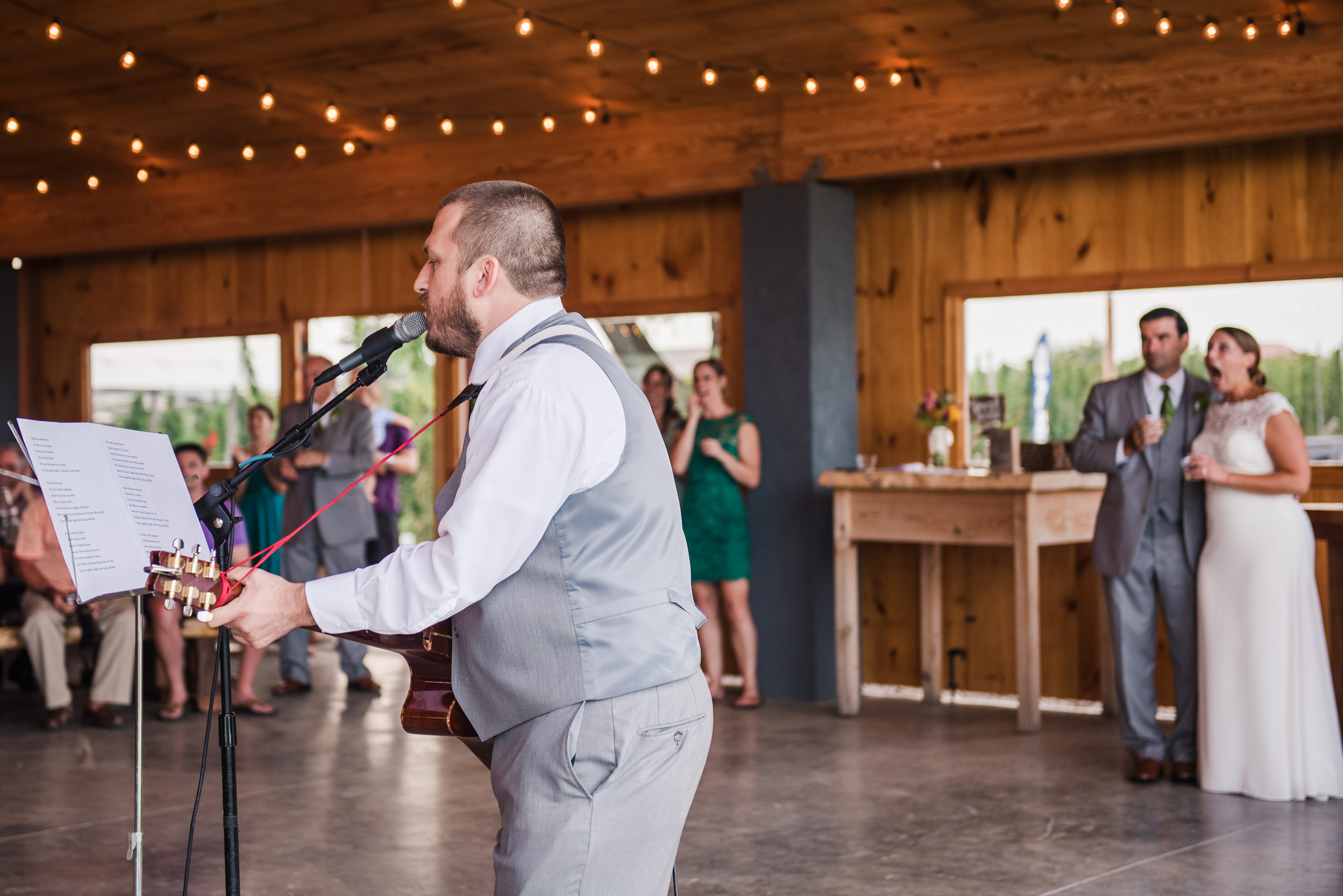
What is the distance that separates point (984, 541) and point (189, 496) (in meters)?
3.99

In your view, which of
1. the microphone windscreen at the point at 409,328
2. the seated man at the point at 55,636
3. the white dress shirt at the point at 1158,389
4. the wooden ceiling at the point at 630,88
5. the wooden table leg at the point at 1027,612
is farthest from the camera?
the seated man at the point at 55,636

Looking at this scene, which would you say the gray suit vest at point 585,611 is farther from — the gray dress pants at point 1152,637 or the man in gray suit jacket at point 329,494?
the man in gray suit jacket at point 329,494

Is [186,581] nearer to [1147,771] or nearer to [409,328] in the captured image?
[409,328]

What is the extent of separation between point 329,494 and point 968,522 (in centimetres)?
287

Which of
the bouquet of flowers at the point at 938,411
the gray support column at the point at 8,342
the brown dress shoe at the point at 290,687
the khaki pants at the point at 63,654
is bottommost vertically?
the brown dress shoe at the point at 290,687

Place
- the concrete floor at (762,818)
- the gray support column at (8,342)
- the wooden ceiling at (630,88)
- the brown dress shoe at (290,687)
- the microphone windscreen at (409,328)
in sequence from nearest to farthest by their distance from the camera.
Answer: the microphone windscreen at (409,328)
the concrete floor at (762,818)
the wooden ceiling at (630,88)
the brown dress shoe at (290,687)
the gray support column at (8,342)

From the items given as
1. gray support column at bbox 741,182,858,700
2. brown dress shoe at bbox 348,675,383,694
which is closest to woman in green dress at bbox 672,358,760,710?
gray support column at bbox 741,182,858,700

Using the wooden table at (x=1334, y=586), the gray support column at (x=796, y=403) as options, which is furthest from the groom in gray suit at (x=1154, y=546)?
the gray support column at (x=796, y=403)

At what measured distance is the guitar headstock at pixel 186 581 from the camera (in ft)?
5.31

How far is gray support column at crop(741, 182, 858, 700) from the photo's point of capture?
20.3ft

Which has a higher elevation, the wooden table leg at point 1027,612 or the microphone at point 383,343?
the microphone at point 383,343

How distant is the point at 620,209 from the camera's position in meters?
7.16

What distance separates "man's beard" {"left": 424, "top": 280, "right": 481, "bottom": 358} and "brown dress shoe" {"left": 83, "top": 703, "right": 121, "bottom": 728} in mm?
4669

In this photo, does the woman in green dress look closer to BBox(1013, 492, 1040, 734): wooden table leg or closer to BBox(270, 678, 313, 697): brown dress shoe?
BBox(1013, 492, 1040, 734): wooden table leg
